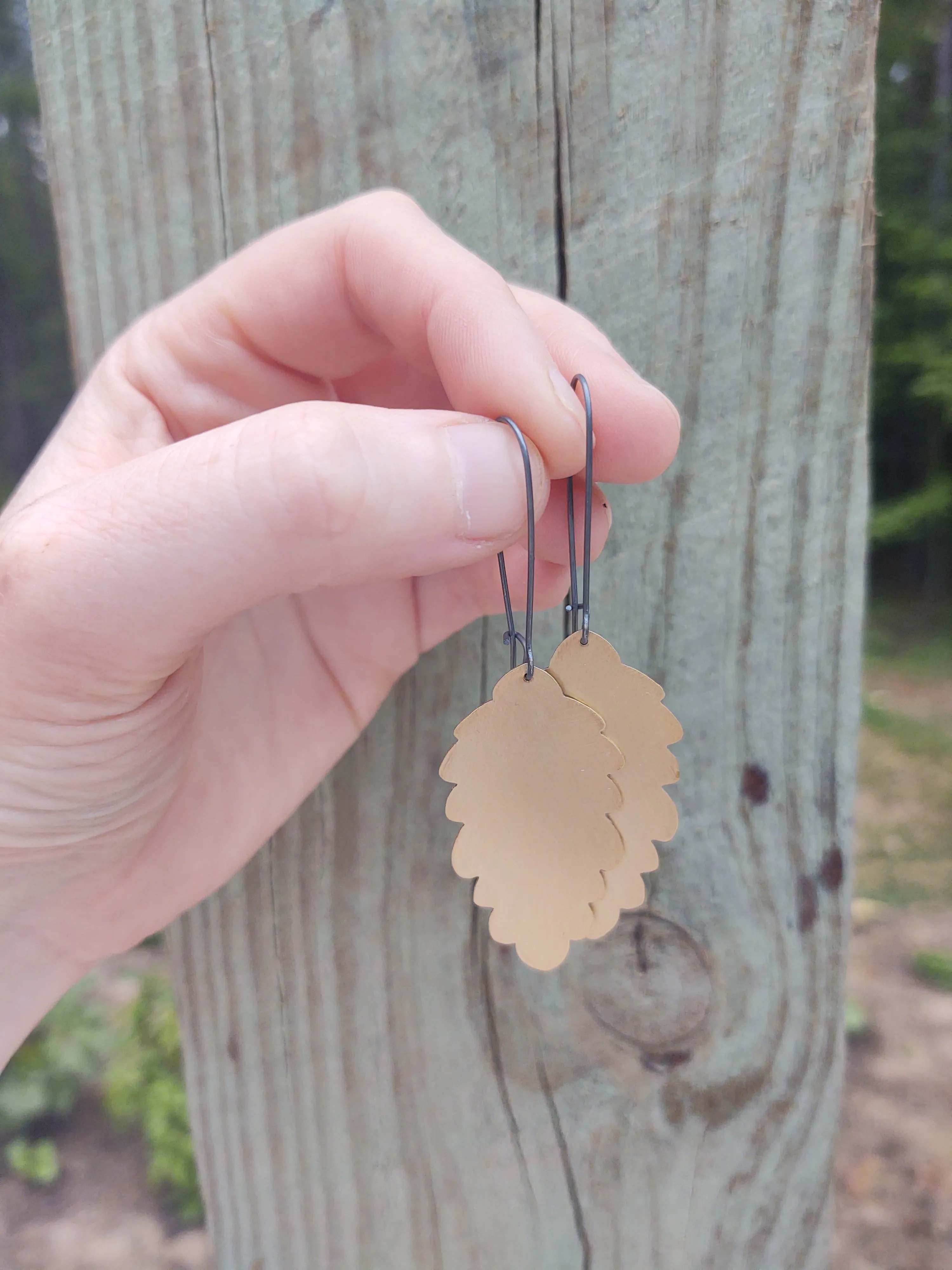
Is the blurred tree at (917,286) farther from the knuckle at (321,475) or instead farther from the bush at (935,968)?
the knuckle at (321,475)

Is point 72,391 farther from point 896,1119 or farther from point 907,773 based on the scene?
point 896,1119

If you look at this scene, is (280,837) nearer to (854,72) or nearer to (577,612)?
(577,612)

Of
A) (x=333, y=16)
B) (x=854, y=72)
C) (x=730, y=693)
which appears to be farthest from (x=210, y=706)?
(x=854, y=72)

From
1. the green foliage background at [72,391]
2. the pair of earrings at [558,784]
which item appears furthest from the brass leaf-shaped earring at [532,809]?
the green foliage background at [72,391]

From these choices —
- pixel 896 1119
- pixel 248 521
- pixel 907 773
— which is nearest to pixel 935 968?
pixel 896 1119

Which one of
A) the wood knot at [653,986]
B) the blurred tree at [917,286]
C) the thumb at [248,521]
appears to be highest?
the blurred tree at [917,286]

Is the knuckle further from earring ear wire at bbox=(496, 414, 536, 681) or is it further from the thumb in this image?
earring ear wire at bbox=(496, 414, 536, 681)
